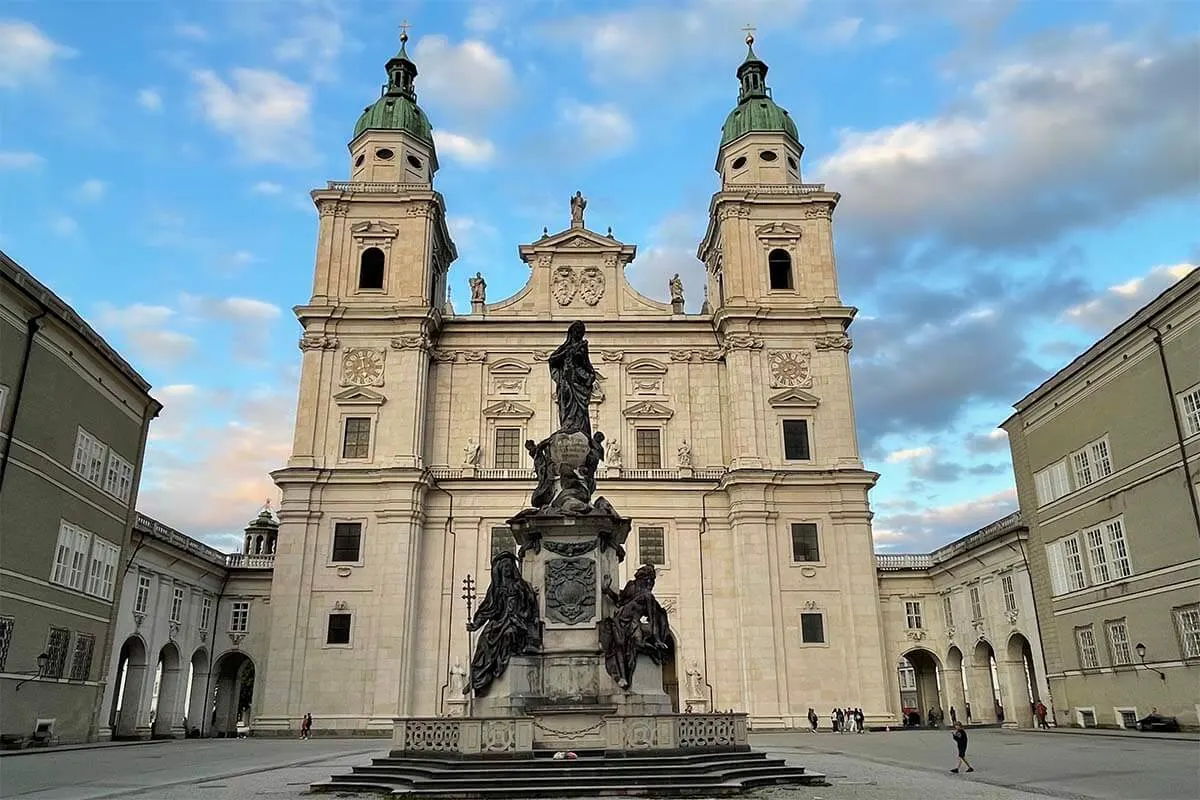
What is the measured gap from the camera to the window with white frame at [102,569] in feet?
96.6

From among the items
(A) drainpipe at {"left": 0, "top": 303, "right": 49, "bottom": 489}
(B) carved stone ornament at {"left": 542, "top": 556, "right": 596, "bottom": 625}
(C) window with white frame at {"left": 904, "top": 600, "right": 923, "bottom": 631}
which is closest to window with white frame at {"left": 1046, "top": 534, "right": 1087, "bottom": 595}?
(C) window with white frame at {"left": 904, "top": 600, "right": 923, "bottom": 631}

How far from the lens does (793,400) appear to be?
132ft

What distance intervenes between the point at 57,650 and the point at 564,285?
25458 mm

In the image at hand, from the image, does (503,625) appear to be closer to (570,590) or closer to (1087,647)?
(570,590)

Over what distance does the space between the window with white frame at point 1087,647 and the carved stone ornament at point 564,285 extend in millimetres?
25172

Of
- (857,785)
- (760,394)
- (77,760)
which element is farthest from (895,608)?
(77,760)

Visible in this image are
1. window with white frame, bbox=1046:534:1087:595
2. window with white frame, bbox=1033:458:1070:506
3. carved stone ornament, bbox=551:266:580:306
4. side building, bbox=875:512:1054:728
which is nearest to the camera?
window with white frame, bbox=1046:534:1087:595

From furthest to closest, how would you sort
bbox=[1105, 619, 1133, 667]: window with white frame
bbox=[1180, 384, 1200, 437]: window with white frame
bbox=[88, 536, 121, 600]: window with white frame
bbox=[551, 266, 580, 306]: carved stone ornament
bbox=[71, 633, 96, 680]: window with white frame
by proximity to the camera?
bbox=[551, 266, 580, 306]: carved stone ornament → bbox=[88, 536, 121, 600]: window with white frame → bbox=[1105, 619, 1133, 667]: window with white frame → bbox=[71, 633, 96, 680]: window with white frame → bbox=[1180, 384, 1200, 437]: window with white frame

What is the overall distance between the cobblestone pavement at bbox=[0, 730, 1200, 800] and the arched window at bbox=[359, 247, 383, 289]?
2197cm

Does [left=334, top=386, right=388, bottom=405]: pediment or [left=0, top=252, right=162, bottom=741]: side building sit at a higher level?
[left=334, top=386, right=388, bottom=405]: pediment

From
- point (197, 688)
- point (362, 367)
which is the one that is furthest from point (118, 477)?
point (197, 688)

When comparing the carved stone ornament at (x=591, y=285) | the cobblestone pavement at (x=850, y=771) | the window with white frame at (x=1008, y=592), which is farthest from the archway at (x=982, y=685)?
the carved stone ornament at (x=591, y=285)

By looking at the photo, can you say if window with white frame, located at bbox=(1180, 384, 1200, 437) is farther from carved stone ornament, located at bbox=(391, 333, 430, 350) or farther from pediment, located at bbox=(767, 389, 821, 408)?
carved stone ornament, located at bbox=(391, 333, 430, 350)

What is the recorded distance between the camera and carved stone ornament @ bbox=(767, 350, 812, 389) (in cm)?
4062
